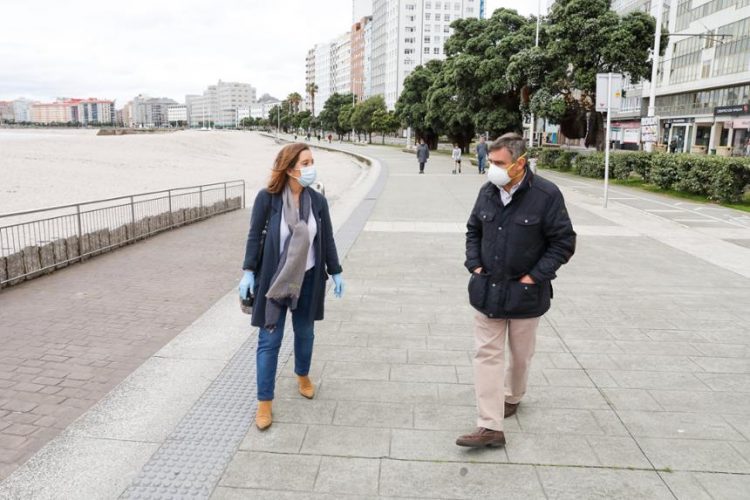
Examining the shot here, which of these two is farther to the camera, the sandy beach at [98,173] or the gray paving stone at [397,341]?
the sandy beach at [98,173]

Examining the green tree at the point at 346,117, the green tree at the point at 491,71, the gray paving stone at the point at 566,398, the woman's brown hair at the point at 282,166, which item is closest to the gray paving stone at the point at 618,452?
the gray paving stone at the point at 566,398

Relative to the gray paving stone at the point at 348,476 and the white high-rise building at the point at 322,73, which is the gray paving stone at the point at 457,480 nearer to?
the gray paving stone at the point at 348,476

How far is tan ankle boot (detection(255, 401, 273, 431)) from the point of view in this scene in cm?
358

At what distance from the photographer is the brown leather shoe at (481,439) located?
3309 millimetres

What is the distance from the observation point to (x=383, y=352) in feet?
15.9

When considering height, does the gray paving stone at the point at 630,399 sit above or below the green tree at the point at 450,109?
below

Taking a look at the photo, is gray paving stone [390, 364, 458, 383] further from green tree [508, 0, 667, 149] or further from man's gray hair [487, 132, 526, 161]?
green tree [508, 0, 667, 149]

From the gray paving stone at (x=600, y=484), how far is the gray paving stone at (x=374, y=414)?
876mm

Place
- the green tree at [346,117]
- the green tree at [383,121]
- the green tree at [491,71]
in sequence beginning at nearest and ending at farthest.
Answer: the green tree at [491,71] → the green tree at [383,121] → the green tree at [346,117]

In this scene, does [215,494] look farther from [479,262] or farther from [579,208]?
[579,208]

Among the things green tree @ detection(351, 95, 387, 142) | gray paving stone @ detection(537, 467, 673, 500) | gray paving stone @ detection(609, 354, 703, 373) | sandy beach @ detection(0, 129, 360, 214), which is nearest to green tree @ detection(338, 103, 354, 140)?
green tree @ detection(351, 95, 387, 142)

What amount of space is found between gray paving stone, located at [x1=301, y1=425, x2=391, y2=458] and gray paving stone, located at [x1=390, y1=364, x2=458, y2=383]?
83 centimetres

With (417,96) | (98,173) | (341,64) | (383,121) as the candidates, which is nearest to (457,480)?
(98,173)

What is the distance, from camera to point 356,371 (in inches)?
175
